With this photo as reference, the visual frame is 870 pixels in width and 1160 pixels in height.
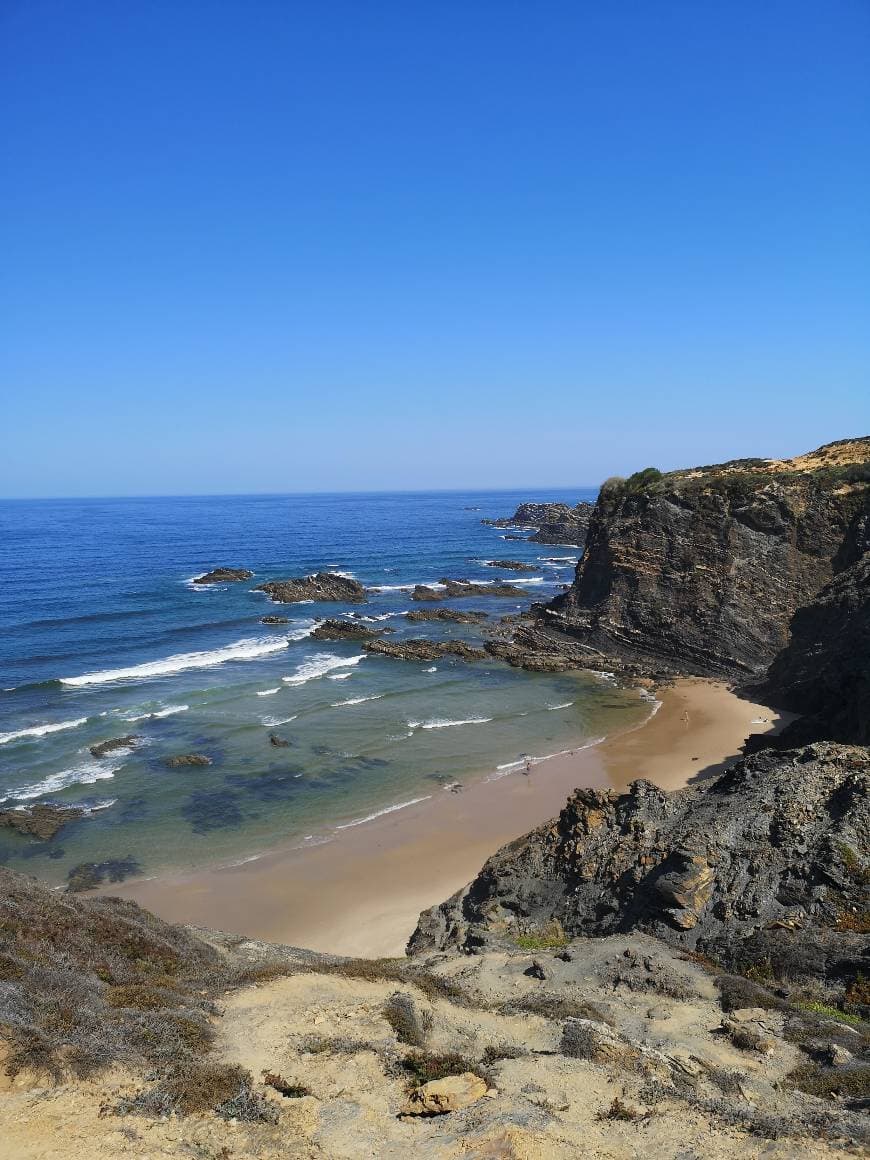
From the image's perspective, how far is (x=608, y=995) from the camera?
37.3 feet

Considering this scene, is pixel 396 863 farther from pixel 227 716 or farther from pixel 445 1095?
pixel 227 716

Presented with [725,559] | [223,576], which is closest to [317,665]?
[725,559]

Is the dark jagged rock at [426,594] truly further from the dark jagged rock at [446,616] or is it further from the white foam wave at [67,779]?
the white foam wave at [67,779]

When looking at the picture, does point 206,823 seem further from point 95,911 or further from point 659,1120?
point 659,1120

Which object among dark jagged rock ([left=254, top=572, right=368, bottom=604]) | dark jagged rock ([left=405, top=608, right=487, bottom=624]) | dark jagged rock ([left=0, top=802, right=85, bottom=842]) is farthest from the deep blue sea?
dark jagged rock ([left=405, top=608, right=487, bottom=624])

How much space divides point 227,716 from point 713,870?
27.6 metres

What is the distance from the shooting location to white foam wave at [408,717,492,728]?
3522cm

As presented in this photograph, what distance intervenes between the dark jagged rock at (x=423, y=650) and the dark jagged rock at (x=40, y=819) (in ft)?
80.6

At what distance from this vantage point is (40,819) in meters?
25.0

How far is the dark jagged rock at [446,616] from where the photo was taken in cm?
5825

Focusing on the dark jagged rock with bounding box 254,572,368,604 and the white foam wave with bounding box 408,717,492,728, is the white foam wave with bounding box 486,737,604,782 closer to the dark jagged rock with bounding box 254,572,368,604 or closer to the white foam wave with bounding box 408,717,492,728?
the white foam wave with bounding box 408,717,492,728

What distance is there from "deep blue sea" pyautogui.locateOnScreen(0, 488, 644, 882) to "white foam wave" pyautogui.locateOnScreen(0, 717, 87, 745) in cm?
13

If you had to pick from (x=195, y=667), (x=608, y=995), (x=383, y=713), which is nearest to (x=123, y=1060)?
(x=608, y=995)

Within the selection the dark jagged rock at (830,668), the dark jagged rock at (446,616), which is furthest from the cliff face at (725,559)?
the dark jagged rock at (446,616)
